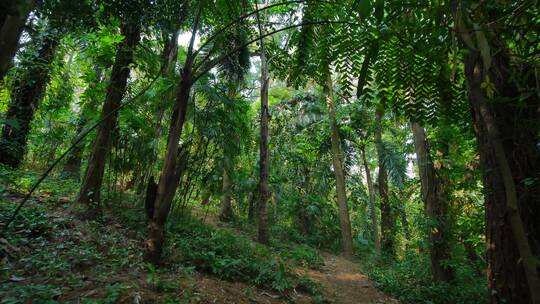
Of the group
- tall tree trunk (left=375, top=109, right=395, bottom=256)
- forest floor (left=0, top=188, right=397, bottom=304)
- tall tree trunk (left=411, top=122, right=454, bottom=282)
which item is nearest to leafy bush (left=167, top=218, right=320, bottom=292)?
forest floor (left=0, top=188, right=397, bottom=304)

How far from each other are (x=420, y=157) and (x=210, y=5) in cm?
489

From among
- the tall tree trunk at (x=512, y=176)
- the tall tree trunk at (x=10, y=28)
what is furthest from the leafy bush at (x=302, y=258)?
the tall tree trunk at (x=10, y=28)

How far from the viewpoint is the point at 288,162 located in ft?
43.3

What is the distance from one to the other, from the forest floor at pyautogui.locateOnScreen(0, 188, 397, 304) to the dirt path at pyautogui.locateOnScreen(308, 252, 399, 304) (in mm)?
63

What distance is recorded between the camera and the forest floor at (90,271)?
2.83m

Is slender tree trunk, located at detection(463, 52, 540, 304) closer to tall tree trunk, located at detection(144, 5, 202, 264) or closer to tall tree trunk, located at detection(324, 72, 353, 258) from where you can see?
tall tree trunk, located at detection(144, 5, 202, 264)

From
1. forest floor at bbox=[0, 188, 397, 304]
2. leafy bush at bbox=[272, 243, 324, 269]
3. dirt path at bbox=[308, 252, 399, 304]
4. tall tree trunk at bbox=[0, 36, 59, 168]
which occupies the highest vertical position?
tall tree trunk at bbox=[0, 36, 59, 168]

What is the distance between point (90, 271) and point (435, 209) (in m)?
5.91

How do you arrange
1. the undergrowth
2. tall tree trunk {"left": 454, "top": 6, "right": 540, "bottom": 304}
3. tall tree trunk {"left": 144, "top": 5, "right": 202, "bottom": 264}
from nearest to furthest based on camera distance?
tall tree trunk {"left": 454, "top": 6, "right": 540, "bottom": 304} < tall tree trunk {"left": 144, "top": 5, "right": 202, "bottom": 264} < the undergrowth

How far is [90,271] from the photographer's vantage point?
344 cm

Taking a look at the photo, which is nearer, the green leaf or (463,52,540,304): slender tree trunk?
the green leaf

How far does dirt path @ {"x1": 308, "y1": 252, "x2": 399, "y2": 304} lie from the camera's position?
564 centimetres

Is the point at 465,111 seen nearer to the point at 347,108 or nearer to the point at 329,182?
the point at 347,108

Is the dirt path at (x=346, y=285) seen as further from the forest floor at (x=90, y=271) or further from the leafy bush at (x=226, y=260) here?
the leafy bush at (x=226, y=260)
